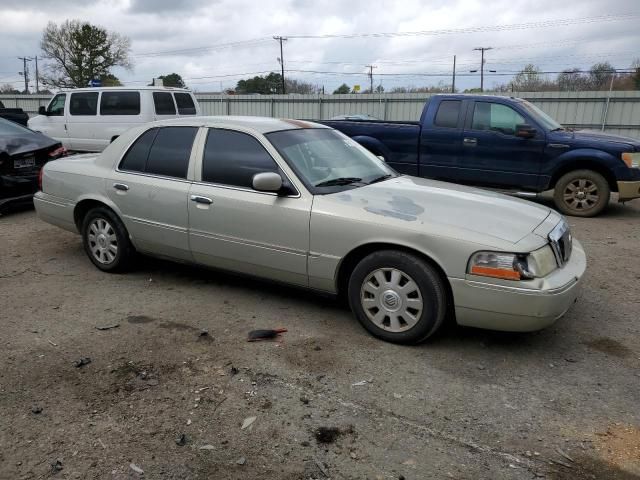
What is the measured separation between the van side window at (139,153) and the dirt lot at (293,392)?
1140 millimetres

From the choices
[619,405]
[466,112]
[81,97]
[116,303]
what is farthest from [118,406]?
[81,97]

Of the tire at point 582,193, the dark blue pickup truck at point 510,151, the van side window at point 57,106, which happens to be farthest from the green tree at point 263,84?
the tire at point 582,193

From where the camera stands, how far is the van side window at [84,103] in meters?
12.8

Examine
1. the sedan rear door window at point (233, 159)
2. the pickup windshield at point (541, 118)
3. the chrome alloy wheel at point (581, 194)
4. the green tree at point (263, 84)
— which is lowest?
the chrome alloy wheel at point (581, 194)

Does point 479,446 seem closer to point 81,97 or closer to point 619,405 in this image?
point 619,405

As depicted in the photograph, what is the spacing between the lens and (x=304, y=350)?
3768mm

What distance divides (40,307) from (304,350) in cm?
236

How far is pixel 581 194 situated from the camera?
838 centimetres

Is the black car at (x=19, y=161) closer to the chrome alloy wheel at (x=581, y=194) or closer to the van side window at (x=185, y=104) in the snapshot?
the van side window at (x=185, y=104)

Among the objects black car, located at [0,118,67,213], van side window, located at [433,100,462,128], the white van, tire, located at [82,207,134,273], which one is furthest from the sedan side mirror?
the white van

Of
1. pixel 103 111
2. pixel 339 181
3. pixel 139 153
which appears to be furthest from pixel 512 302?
pixel 103 111

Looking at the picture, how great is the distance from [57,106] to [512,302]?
1334 centimetres

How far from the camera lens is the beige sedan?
353 cm

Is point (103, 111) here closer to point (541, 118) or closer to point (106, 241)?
point (106, 241)
